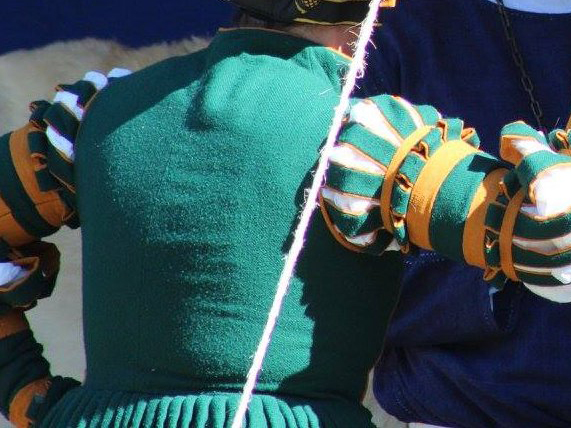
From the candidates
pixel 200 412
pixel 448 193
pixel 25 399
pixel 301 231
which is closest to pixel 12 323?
pixel 25 399

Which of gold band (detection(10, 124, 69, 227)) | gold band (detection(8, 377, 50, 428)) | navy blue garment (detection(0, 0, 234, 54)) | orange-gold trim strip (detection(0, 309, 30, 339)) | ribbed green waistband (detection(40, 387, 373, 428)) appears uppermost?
navy blue garment (detection(0, 0, 234, 54))

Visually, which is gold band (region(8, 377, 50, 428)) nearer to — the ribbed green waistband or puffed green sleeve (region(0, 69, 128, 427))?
puffed green sleeve (region(0, 69, 128, 427))

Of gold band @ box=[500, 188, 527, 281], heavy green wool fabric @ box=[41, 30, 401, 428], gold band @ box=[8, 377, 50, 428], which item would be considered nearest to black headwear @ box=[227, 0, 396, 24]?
heavy green wool fabric @ box=[41, 30, 401, 428]

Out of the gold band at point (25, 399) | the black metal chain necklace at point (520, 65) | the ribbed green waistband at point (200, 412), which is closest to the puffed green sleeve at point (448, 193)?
the ribbed green waistband at point (200, 412)

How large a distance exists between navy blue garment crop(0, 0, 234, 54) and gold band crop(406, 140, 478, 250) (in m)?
0.86

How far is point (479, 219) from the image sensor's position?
1.17 meters

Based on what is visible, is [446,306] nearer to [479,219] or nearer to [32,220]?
[479,219]

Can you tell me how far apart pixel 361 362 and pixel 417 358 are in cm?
23

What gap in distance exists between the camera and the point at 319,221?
125 cm

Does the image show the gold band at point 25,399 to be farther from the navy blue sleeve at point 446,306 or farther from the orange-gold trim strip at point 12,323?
the navy blue sleeve at point 446,306

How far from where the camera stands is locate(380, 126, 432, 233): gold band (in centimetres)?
120

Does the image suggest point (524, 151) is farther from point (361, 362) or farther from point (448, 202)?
point (361, 362)

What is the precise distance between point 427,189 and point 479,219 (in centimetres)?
6

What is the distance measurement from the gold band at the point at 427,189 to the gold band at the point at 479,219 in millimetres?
35
